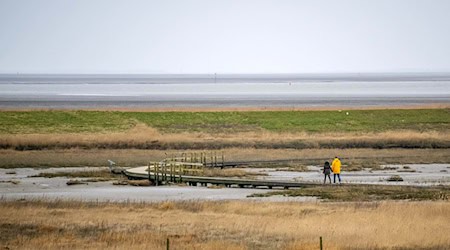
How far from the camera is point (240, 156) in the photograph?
3189 inches

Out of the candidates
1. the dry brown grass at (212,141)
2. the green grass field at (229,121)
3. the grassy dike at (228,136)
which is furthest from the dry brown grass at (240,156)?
the green grass field at (229,121)

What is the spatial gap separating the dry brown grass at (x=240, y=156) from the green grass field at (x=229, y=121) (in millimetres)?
12026

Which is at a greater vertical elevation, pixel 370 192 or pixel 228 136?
pixel 228 136

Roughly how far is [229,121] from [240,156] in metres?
21.4

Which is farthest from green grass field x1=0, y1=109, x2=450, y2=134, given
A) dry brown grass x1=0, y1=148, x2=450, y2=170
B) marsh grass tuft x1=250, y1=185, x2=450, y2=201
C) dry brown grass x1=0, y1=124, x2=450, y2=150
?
marsh grass tuft x1=250, y1=185, x2=450, y2=201

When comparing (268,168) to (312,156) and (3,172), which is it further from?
(3,172)

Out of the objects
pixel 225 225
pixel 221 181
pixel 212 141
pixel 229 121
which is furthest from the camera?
pixel 229 121

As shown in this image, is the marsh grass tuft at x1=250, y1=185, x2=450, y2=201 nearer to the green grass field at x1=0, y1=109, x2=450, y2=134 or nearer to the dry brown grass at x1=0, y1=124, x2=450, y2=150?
the dry brown grass at x1=0, y1=124, x2=450, y2=150

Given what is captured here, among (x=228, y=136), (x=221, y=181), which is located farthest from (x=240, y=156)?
(x=221, y=181)

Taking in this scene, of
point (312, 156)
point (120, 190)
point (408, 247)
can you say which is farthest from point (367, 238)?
point (312, 156)

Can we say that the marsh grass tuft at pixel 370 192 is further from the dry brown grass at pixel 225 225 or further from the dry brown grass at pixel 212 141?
the dry brown grass at pixel 212 141

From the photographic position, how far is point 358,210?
151 feet

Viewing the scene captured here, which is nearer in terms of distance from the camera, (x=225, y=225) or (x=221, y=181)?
(x=225, y=225)

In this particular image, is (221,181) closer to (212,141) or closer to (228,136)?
(212,141)
